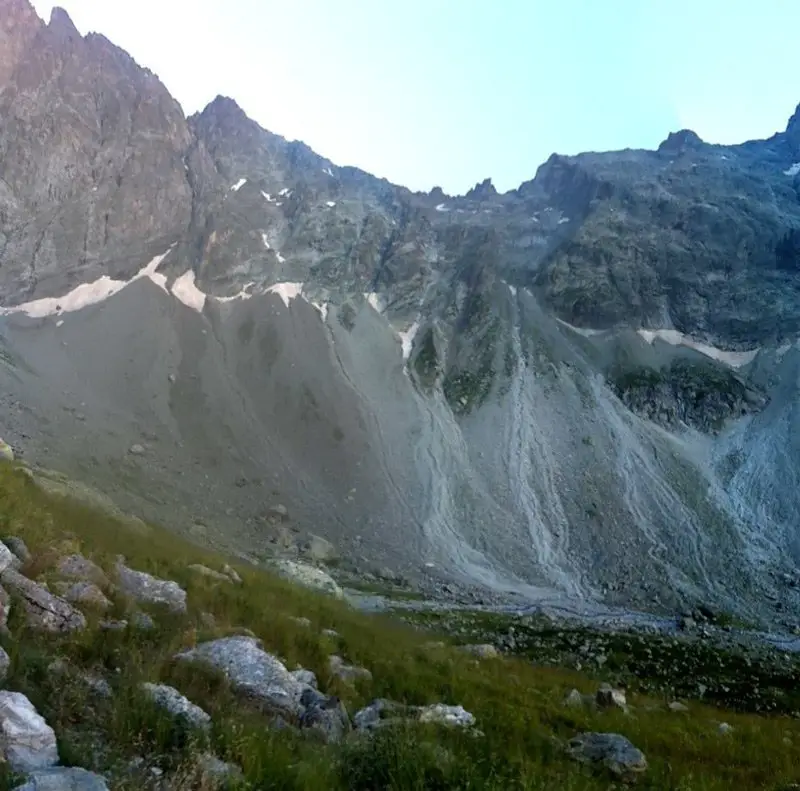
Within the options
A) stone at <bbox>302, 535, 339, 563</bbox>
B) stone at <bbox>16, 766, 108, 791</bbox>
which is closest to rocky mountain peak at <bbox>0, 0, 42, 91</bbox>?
stone at <bbox>302, 535, 339, 563</bbox>

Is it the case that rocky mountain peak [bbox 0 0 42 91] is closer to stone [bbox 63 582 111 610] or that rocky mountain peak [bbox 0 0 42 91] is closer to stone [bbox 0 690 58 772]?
stone [bbox 63 582 111 610]

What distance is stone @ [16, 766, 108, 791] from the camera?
14.5 feet

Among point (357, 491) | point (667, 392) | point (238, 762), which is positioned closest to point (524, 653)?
point (238, 762)

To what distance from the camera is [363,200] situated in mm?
138625

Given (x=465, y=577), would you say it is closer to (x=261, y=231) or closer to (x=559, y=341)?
(x=559, y=341)

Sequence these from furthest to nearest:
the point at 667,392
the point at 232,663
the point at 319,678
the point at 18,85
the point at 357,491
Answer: the point at 18,85 < the point at 667,392 < the point at 357,491 < the point at 319,678 < the point at 232,663

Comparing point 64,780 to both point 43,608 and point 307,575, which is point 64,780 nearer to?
point 43,608

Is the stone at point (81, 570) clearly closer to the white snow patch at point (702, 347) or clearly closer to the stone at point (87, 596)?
the stone at point (87, 596)

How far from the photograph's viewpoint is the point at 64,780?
4539 mm

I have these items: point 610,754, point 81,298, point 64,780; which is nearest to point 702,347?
point 81,298

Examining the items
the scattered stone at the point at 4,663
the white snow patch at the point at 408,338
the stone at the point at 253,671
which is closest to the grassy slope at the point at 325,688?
the scattered stone at the point at 4,663

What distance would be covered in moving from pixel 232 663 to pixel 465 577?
50.1m

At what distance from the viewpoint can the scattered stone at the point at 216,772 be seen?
4.94 metres

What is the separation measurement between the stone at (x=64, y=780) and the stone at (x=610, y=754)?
228 inches
